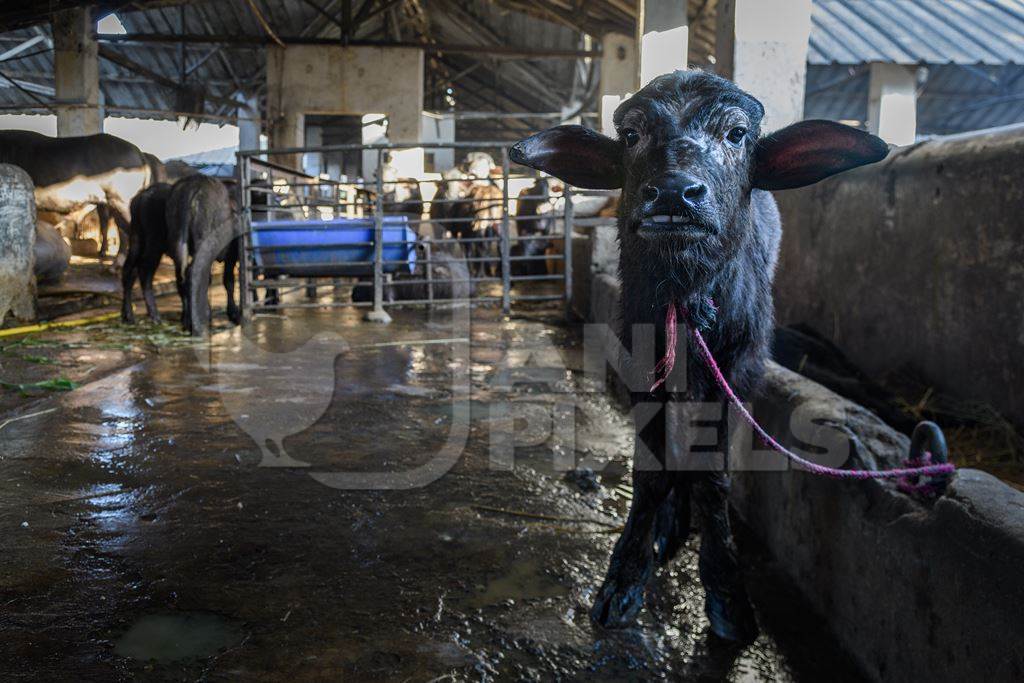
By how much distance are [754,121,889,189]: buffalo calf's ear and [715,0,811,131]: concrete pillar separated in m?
3.30

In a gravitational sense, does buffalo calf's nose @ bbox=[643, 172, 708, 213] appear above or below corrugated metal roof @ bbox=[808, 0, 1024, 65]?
below

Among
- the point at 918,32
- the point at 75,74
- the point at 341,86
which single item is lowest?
the point at 918,32

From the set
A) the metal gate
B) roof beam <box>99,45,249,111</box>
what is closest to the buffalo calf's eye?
the metal gate

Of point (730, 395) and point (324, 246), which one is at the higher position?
point (324, 246)

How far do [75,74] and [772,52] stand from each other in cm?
1357

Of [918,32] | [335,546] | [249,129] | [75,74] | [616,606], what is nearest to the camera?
[616,606]

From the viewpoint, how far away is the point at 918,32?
11070 millimetres

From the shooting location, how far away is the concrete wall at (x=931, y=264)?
353 centimetres

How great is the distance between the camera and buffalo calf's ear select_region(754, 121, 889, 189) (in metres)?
2.56

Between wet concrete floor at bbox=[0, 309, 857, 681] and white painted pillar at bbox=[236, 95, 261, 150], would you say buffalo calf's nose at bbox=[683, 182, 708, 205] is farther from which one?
white painted pillar at bbox=[236, 95, 261, 150]

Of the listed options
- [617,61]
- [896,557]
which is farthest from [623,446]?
[617,61]

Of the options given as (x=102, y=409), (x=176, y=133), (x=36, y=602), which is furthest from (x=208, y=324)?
(x=176, y=133)

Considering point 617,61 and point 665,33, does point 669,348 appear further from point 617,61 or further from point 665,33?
point 617,61

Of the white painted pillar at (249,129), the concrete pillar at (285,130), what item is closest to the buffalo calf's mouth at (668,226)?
the concrete pillar at (285,130)
